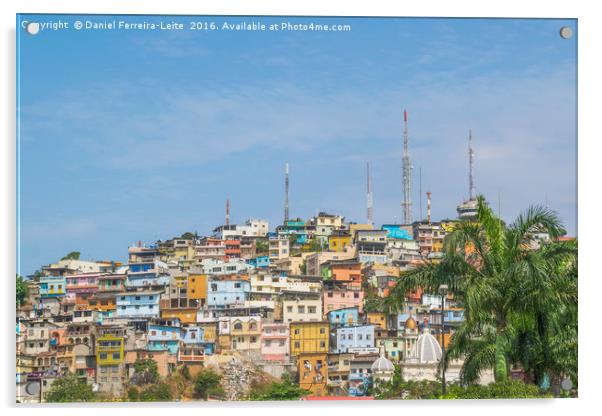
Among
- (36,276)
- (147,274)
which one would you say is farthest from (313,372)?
(147,274)

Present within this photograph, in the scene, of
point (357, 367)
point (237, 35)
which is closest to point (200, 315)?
point (357, 367)

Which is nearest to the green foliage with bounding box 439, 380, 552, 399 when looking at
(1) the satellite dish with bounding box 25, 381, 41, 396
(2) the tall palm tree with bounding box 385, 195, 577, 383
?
(2) the tall palm tree with bounding box 385, 195, 577, 383

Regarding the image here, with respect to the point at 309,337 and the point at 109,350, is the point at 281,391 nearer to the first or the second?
the point at 109,350

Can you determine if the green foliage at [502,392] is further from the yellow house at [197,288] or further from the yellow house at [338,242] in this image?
the yellow house at [338,242]

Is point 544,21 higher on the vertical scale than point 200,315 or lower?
higher

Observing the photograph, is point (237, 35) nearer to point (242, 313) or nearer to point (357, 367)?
point (357, 367)
